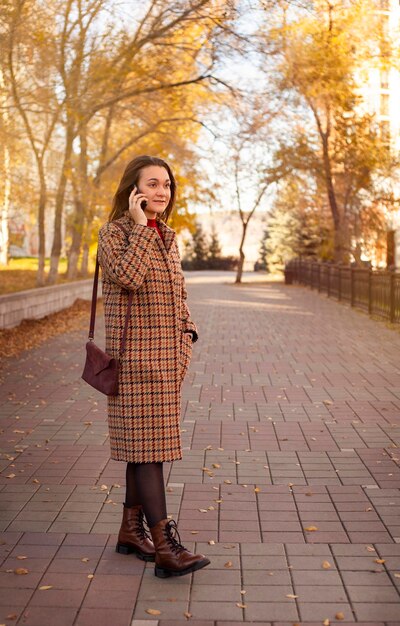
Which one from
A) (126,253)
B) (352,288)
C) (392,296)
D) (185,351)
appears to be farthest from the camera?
(352,288)

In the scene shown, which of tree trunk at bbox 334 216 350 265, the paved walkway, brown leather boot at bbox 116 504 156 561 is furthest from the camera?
tree trunk at bbox 334 216 350 265

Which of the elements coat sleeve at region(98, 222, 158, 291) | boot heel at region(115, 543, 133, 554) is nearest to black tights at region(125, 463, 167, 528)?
boot heel at region(115, 543, 133, 554)

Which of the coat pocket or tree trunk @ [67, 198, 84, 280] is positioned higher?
tree trunk @ [67, 198, 84, 280]

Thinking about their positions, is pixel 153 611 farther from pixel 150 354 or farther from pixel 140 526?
pixel 150 354

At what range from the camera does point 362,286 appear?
2364 centimetres

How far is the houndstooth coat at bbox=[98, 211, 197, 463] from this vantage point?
4.23 metres

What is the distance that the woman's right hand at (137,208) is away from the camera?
426 cm

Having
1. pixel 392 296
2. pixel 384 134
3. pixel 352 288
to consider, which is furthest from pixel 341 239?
pixel 392 296

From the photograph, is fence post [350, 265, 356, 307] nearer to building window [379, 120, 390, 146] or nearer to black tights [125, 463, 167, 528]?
building window [379, 120, 390, 146]

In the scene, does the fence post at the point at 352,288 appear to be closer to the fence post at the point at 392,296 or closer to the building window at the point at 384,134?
the fence post at the point at 392,296

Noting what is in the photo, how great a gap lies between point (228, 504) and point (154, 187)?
2.04 meters

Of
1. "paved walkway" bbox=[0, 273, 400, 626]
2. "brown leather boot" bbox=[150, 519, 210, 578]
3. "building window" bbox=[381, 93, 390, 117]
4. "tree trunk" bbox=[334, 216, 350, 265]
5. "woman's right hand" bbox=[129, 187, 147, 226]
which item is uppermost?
"building window" bbox=[381, 93, 390, 117]

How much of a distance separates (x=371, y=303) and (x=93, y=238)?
11078 mm

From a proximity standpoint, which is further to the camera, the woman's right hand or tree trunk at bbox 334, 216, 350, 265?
tree trunk at bbox 334, 216, 350, 265
